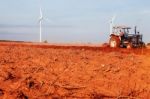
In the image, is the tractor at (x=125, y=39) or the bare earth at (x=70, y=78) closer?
the bare earth at (x=70, y=78)

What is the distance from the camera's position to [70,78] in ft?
42.6

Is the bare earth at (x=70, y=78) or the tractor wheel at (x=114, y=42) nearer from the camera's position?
the bare earth at (x=70, y=78)

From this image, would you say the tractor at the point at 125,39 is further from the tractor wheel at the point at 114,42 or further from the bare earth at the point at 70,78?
the bare earth at the point at 70,78

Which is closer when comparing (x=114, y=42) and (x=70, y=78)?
(x=70, y=78)

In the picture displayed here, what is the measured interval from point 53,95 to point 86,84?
1.54 meters

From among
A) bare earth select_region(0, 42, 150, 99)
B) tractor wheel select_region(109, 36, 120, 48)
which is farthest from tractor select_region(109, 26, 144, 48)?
bare earth select_region(0, 42, 150, 99)

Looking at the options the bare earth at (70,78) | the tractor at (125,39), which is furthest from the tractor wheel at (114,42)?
the bare earth at (70,78)

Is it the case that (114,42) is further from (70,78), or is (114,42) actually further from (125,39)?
(70,78)

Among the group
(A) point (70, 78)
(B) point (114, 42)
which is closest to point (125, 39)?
(B) point (114, 42)

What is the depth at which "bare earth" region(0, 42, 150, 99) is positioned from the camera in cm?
1165

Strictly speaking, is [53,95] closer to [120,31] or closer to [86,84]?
[86,84]

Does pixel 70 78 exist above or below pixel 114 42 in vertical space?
below

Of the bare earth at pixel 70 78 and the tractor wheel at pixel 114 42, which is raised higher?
the tractor wheel at pixel 114 42

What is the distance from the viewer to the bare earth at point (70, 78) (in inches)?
459
